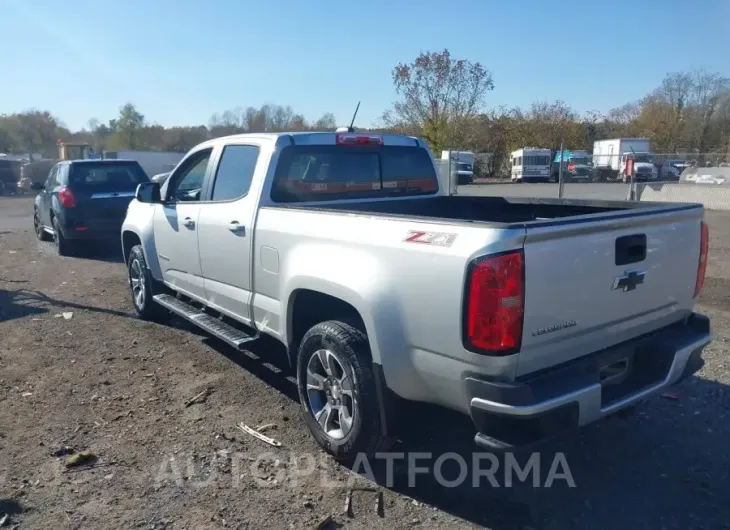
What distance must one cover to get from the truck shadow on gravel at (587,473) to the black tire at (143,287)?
3.58 m

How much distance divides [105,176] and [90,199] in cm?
67

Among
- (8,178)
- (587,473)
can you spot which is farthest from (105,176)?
(8,178)

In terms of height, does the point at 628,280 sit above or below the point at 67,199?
above

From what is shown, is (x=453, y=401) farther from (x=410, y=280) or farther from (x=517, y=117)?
(x=517, y=117)

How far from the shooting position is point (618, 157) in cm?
3578

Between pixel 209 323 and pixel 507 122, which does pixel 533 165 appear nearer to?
pixel 507 122

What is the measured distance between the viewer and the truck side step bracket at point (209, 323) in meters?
4.57

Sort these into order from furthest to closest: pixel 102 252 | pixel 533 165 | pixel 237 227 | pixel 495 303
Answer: pixel 533 165, pixel 102 252, pixel 237 227, pixel 495 303

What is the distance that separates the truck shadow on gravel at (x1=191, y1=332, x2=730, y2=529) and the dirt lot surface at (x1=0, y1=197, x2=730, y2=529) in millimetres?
12

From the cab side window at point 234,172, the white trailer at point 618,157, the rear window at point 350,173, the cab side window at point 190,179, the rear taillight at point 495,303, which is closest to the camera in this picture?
the rear taillight at point 495,303

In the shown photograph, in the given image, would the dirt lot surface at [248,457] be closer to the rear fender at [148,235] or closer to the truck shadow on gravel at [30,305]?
the rear fender at [148,235]

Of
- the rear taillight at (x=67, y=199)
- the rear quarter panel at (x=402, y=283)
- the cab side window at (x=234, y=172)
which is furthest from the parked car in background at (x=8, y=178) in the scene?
the rear quarter panel at (x=402, y=283)

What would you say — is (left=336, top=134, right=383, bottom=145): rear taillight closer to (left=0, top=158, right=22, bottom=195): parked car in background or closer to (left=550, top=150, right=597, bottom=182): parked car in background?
(left=550, top=150, right=597, bottom=182): parked car in background

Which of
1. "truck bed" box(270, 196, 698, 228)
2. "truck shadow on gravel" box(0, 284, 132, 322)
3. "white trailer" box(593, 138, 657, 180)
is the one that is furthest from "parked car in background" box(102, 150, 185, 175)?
"truck bed" box(270, 196, 698, 228)
